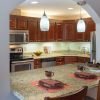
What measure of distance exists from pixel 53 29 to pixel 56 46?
0.88m

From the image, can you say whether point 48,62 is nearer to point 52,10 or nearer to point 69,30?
point 69,30

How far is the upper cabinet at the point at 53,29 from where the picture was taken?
526 cm

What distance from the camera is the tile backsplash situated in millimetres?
5995

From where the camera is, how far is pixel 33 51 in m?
6.09

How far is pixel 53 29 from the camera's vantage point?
620 cm

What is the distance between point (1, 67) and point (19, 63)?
3.07 meters

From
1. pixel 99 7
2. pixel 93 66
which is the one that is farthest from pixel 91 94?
pixel 99 7

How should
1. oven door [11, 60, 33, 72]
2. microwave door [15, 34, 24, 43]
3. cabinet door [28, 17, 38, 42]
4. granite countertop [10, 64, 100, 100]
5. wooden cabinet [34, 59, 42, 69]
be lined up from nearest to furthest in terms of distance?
1. granite countertop [10, 64, 100, 100]
2. oven door [11, 60, 33, 72]
3. microwave door [15, 34, 24, 43]
4. wooden cabinet [34, 59, 42, 69]
5. cabinet door [28, 17, 38, 42]

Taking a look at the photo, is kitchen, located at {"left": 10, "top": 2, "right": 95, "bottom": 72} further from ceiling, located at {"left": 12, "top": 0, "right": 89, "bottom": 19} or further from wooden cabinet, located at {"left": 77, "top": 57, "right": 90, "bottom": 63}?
wooden cabinet, located at {"left": 77, "top": 57, "right": 90, "bottom": 63}

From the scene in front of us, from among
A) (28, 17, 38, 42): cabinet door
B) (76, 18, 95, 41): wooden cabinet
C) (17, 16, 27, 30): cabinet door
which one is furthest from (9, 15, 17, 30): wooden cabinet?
(76, 18, 95, 41): wooden cabinet

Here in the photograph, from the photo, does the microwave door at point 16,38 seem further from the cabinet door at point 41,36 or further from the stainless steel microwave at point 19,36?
the cabinet door at point 41,36

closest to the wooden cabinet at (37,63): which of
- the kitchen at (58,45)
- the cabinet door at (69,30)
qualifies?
the kitchen at (58,45)

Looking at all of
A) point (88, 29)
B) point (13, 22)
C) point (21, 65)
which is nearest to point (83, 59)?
point (88, 29)

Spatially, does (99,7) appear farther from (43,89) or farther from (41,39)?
(41,39)
